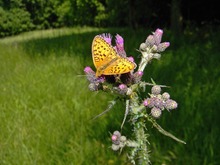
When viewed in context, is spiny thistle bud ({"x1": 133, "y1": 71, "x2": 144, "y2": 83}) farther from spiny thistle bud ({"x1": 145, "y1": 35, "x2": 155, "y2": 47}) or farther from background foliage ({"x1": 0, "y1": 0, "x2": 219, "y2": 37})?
background foliage ({"x1": 0, "y1": 0, "x2": 219, "y2": 37})

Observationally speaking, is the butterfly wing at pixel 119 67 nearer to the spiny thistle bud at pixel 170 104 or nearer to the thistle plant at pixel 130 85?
the thistle plant at pixel 130 85

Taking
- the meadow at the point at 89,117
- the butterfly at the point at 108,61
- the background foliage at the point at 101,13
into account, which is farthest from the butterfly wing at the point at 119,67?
the background foliage at the point at 101,13

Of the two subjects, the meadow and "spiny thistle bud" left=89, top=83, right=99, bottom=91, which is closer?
"spiny thistle bud" left=89, top=83, right=99, bottom=91

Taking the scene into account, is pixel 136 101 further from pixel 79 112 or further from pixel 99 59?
pixel 79 112

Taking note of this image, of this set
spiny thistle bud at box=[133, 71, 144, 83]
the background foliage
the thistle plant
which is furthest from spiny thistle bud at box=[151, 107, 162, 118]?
the background foliage

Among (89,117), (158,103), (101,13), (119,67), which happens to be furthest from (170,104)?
(101,13)

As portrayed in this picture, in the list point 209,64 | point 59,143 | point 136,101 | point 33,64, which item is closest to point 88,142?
point 59,143

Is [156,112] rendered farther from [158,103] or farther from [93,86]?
[93,86]
